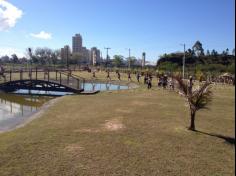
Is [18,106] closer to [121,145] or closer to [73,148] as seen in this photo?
[73,148]

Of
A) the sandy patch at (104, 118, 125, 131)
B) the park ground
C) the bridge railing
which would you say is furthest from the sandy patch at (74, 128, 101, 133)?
the bridge railing

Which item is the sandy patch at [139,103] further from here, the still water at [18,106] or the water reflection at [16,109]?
the water reflection at [16,109]

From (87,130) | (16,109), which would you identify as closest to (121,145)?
(87,130)

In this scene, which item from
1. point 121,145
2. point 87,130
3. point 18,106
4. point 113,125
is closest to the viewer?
point 121,145

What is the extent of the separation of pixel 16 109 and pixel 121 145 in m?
18.0

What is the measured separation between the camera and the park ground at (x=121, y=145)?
11438 mm

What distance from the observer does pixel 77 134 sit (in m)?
16.0

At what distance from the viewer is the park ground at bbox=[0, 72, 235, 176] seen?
1144 centimetres

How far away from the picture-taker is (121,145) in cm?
1407

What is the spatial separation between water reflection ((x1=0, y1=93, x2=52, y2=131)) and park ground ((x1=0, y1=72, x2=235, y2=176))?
2.41 metres

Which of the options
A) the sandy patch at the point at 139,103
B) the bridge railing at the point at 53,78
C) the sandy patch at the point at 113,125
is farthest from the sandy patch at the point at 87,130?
the bridge railing at the point at 53,78

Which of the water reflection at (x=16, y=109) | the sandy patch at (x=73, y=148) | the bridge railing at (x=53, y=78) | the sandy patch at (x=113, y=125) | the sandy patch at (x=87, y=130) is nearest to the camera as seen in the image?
the sandy patch at (x=73, y=148)

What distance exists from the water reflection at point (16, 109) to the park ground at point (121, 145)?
2413 mm

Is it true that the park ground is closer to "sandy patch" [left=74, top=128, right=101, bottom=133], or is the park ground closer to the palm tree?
"sandy patch" [left=74, top=128, right=101, bottom=133]
